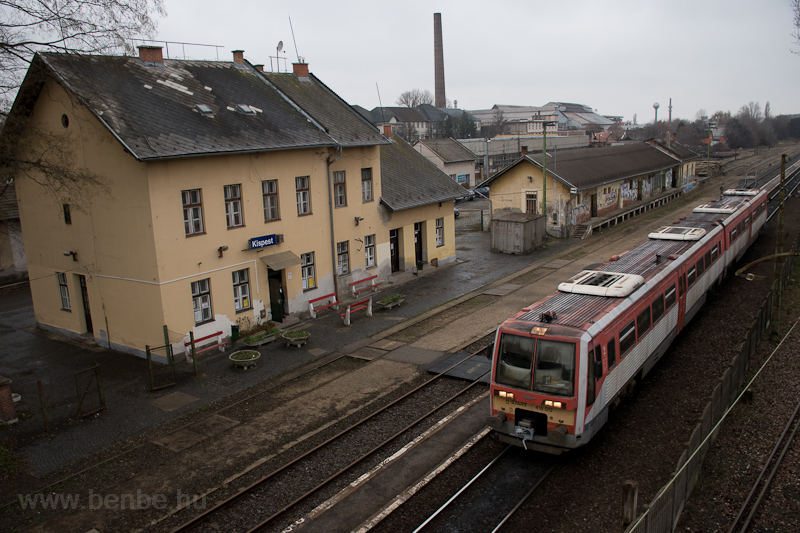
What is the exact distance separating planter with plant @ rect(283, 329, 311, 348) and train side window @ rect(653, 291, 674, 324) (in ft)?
33.6

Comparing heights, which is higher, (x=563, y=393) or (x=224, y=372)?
(x=563, y=393)

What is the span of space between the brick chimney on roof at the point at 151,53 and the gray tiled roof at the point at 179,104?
0.73 ft

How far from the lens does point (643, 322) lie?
12.4 metres

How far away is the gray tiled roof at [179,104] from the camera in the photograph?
16547 mm

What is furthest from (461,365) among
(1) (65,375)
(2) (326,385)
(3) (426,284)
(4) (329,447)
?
(1) (65,375)

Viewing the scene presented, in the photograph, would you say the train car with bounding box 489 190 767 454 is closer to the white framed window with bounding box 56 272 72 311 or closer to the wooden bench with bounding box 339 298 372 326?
the wooden bench with bounding box 339 298 372 326

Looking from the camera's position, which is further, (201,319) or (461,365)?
(201,319)

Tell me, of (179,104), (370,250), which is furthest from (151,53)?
(370,250)

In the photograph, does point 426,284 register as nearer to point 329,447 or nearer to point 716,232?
point 716,232

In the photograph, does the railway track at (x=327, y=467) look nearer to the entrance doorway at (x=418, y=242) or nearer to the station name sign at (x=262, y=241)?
the station name sign at (x=262, y=241)

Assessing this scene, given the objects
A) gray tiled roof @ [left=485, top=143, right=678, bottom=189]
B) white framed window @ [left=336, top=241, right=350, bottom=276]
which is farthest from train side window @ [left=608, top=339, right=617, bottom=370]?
gray tiled roof @ [left=485, top=143, right=678, bottom=189]

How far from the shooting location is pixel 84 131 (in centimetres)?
1775

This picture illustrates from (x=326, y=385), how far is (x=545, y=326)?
7.14 metres

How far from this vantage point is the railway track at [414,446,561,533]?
9.04 m
